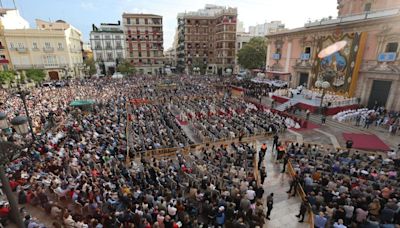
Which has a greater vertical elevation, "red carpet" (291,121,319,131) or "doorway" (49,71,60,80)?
"doorway" (49,71,60,80)

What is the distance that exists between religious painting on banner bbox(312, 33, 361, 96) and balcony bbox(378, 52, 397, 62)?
2.23 metres

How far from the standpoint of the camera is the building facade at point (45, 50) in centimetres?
4500

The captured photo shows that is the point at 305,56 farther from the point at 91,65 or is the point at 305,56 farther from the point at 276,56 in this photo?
the point at 91,65

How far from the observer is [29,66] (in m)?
47.0

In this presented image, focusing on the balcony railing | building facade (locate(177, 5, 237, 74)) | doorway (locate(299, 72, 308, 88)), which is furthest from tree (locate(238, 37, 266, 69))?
the balcony railing

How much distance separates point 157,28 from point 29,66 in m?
32.5

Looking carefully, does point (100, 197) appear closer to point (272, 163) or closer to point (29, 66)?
point (272, 163)

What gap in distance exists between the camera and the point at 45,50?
4794cm

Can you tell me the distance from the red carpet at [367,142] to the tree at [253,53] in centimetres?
3636

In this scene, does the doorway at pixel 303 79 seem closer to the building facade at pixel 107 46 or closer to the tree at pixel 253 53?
the tree at pixel 253 53

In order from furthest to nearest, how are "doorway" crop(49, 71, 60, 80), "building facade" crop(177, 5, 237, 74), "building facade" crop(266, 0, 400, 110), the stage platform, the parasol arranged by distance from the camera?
"building facade" crop(177, 5, 237, 74), "doorway" crop(49, 71, 60, 80), the parasol, the stage platform, "building facade" crop(266, 0, 400, 110)

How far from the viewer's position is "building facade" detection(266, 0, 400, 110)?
21.2 metres

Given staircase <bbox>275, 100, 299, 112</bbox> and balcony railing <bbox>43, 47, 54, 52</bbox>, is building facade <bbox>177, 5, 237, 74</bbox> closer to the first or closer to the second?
balcony railing <bbox>43, 47, 54, 52</bbox>

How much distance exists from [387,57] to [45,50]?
60551mm
